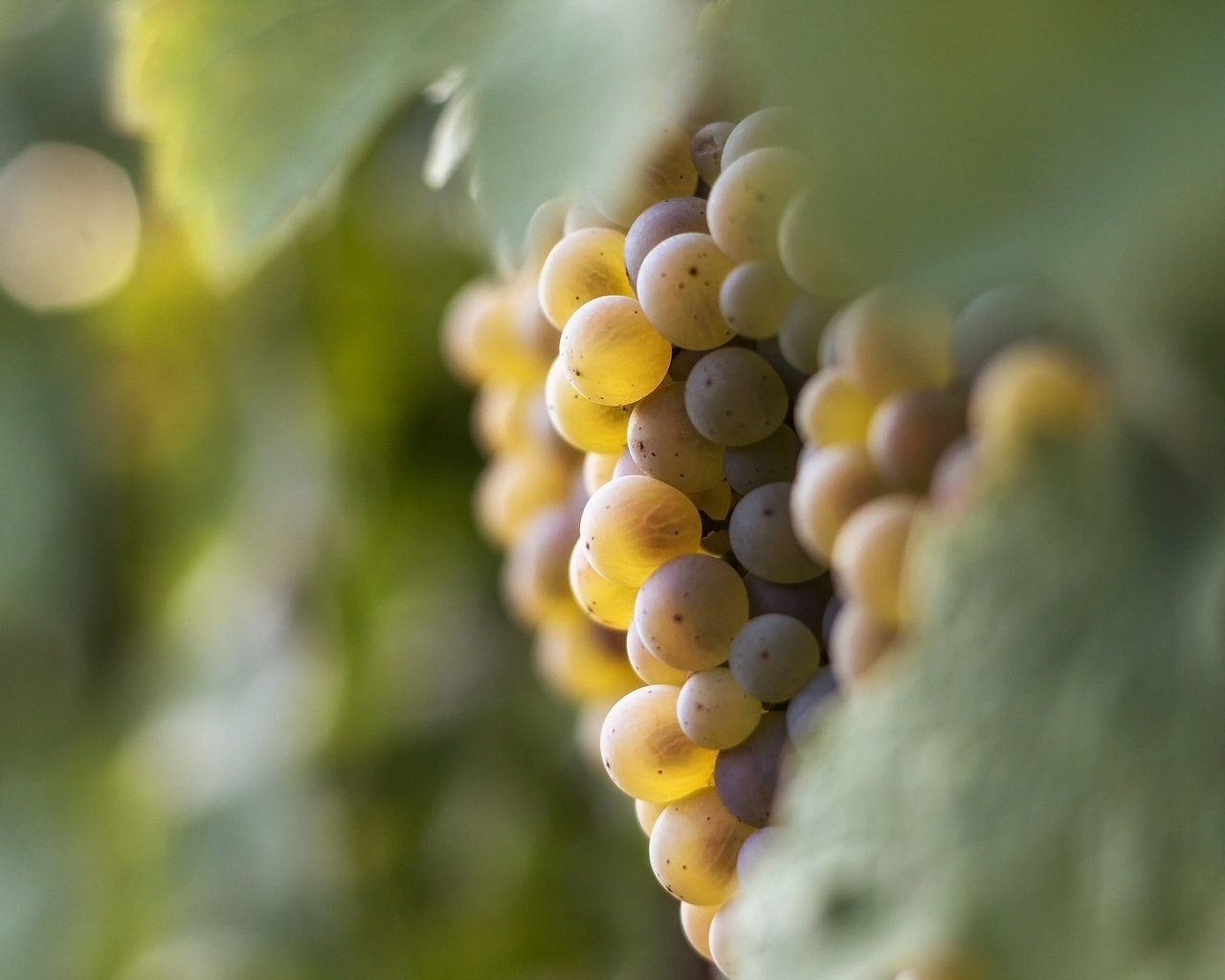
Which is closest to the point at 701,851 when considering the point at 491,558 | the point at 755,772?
the point at 755,772

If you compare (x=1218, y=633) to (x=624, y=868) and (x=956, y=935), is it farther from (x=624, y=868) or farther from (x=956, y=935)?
(x=624, y=868)

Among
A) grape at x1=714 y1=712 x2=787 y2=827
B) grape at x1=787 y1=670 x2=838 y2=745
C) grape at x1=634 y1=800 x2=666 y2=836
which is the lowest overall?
grape at x1=634 y1=800 x2=666 y2=836

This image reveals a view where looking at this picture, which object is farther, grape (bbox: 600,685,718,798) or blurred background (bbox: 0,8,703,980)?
blurred background (bbox: 0,8,703,980)

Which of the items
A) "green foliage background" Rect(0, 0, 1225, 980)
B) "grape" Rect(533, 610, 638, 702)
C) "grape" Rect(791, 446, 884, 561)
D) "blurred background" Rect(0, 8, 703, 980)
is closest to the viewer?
"green foliage background" Rect(0, 0, 1225, 980)

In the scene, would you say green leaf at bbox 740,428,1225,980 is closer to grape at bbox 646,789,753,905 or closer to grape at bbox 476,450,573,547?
grape at bbox 646,789,753,905

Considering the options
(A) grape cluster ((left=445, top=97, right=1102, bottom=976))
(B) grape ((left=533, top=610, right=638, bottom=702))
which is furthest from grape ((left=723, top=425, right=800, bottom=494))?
(B) grape ((left=533, top=610, right=638, bottom=702))

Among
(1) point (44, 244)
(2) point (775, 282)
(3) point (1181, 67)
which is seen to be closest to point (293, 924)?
(1) point (44, 244)

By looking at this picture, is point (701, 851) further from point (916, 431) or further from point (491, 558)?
point (491, 558)
